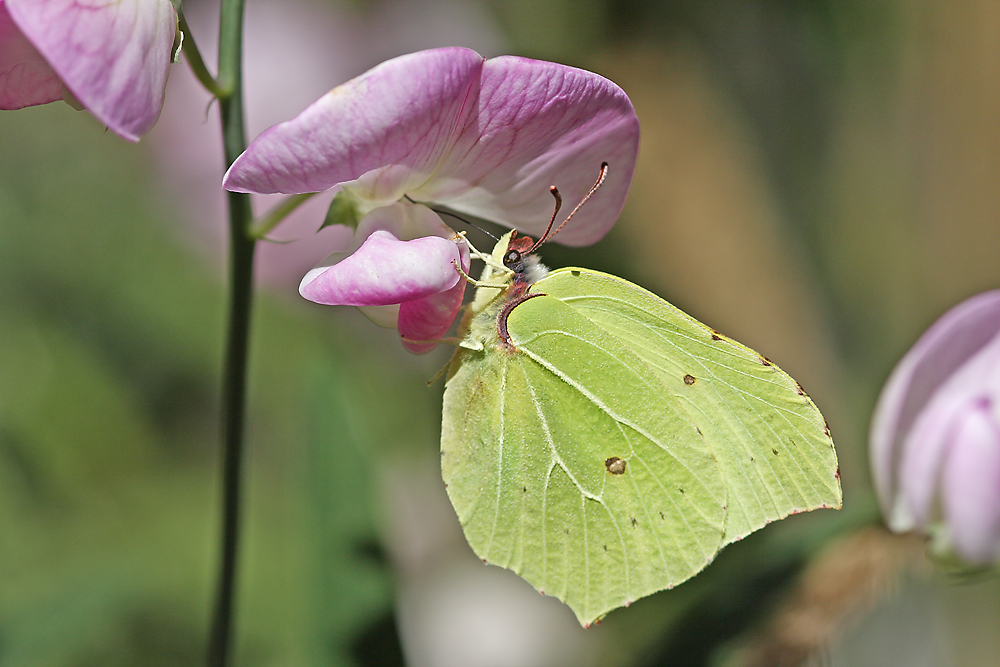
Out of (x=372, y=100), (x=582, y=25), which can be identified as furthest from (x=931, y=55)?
(x=372, y=100)

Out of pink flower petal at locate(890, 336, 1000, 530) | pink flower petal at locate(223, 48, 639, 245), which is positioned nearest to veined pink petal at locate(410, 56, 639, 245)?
pink flower petal at locate(223, 48, 639, 245)

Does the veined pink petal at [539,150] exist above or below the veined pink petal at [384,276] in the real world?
above

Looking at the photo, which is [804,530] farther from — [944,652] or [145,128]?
[944,652]

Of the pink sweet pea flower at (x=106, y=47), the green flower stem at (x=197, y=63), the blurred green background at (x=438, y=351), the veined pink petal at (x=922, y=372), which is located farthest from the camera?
the blurred green background at (x=438, y=351)

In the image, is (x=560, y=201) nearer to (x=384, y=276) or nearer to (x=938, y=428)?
(x=384, y=276)

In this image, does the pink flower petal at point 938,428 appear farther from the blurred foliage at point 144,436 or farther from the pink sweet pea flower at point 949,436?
the blurred foliage at point 144,436

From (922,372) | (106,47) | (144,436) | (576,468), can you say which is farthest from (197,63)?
(144,436)

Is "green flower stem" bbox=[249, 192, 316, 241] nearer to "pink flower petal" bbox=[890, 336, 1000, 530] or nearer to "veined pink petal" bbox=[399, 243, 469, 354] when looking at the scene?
"veined pink petal" bbox=[399, 243, 469, 354]

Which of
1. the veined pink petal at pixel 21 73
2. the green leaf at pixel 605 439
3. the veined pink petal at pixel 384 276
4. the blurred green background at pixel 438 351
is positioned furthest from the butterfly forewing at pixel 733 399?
the veined pink petal at pixel 21 73
